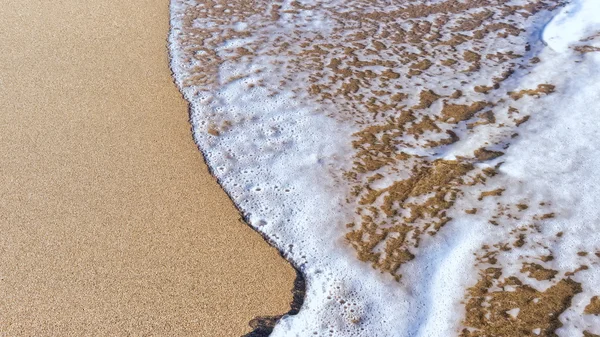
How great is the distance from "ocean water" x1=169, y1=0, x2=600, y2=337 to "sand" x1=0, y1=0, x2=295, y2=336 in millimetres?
174

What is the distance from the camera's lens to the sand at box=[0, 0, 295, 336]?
242 centimetres

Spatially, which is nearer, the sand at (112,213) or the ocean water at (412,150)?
the sand at (112,213)

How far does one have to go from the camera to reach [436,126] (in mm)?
3592

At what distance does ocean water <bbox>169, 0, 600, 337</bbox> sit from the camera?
100 inches

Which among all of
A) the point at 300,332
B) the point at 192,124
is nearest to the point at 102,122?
the point at 192,124

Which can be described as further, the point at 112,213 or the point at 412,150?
the point at 412,150

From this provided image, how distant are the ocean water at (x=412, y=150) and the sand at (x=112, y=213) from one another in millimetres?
174

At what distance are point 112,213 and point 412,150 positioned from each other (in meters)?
1.59

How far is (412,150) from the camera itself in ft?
11.1

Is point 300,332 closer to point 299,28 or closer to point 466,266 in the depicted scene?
point 466,266

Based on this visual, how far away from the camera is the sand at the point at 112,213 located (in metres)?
2.42

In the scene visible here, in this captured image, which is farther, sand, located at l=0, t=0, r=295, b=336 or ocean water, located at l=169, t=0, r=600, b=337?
ocean water, located at l=169, t=0, r=600, b=337

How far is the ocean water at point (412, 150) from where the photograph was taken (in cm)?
254

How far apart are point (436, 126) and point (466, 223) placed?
2.78 ft
